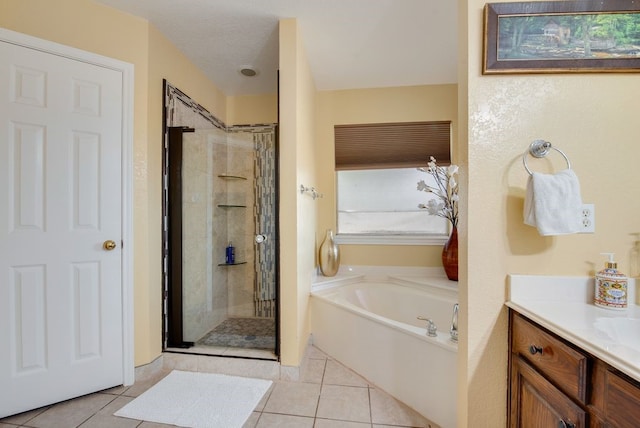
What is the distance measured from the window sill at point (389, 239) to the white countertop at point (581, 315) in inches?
62.9

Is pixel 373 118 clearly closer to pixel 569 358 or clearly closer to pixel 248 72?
pixel 248 72

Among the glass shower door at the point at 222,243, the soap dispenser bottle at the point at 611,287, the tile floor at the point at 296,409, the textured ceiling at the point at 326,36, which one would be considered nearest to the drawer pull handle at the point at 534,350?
the soap dispenser bottle at the point at 611,287

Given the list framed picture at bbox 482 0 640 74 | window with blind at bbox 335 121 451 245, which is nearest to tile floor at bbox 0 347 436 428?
window with blind at bbox 335 121 451 245

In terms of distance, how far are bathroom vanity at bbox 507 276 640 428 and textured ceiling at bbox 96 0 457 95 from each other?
1.77 m

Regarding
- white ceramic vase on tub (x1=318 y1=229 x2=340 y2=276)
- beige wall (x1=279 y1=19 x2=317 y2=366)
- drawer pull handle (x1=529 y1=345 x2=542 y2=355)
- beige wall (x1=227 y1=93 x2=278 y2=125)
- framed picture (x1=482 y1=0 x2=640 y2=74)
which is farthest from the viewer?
beige wall (x1=227 y1=93 x2=278 y2=125)

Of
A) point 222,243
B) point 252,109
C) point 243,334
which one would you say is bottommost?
point 243,334

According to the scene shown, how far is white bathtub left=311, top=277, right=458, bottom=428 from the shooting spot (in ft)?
4.53

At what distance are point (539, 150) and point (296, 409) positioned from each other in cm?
178

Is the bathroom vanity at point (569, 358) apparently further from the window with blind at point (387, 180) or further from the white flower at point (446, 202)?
the window with blind at point (387, 180)

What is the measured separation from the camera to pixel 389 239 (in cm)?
272

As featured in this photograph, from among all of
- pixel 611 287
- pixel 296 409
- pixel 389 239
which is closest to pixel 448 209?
pixel 389 239

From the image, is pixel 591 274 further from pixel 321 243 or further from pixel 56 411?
pixel 56 411

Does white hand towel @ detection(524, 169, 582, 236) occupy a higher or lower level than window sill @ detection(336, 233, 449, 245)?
higher

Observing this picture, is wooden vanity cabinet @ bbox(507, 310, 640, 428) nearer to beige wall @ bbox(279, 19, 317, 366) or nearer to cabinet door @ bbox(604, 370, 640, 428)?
cabinet door @ bbox(604, 370, 640, 428)
